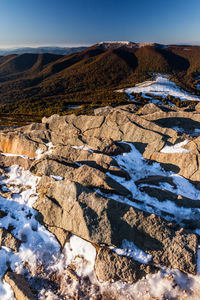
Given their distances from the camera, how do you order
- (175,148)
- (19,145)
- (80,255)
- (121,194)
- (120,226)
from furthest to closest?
(19,145) < (175,148) < (121,194) < (120,226) < (80,255)

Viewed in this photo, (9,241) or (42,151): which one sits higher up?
(42,151)

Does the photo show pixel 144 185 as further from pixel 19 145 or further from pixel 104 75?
pixel 104 75

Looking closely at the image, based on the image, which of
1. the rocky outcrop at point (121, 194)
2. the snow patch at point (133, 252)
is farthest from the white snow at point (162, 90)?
the snow patch at point (133, 252)

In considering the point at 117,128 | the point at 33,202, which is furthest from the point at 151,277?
the point at 117,128

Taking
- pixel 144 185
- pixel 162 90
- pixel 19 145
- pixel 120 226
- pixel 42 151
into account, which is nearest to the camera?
pixel 120 226

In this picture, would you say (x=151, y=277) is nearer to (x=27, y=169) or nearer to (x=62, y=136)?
(x=27, y=169)

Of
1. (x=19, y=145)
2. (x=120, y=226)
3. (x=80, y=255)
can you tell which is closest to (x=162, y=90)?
(x=19, y=145)

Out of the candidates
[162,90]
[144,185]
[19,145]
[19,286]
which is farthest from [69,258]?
[162,90]

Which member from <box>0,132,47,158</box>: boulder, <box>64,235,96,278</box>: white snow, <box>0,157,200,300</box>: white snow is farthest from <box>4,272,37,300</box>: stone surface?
<box>0,132,47,158</box>: boulder

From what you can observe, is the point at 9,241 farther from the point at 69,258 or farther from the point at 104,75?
the point at 104,75

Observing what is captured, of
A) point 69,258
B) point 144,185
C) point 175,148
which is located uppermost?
point 175,148

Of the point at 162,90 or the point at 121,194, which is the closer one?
the point at 121,194
